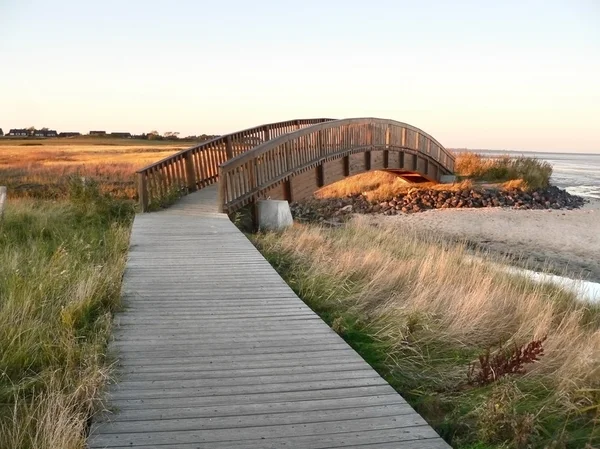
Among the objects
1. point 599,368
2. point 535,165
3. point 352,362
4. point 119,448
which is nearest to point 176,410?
point 119,448

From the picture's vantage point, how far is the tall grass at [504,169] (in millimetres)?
27438

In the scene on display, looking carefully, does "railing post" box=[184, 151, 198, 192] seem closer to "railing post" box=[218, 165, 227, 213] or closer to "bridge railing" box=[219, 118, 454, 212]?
"bridge railing" box=[219, 118, 454, 212]

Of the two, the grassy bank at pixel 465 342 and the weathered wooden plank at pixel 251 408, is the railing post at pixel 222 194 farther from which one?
the weathered wooden plank at pixel 251 408

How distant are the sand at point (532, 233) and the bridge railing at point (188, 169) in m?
6.22

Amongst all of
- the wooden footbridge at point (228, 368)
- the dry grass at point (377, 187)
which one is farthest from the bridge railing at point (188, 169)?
the dry grass at point (377, 187)

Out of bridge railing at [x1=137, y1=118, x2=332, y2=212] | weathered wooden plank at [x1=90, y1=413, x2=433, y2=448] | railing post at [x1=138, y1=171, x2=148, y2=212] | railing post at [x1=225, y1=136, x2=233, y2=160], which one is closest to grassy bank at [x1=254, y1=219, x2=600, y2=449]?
weathered wooden plank at [x1=90, y1=413, x2=433, y2=448]

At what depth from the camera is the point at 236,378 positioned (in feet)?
12.5

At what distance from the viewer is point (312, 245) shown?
32.6 ft

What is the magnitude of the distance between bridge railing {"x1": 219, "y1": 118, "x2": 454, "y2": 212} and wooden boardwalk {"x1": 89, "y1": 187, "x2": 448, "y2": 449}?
590 centimetres

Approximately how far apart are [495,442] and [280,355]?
171 centimetres

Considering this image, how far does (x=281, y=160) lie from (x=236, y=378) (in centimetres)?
1106

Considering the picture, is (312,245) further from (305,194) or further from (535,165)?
(535,165)

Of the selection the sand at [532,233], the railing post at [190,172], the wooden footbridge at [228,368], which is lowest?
the sand at [532,233]

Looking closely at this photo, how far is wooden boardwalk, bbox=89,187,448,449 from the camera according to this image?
3.09 metres
